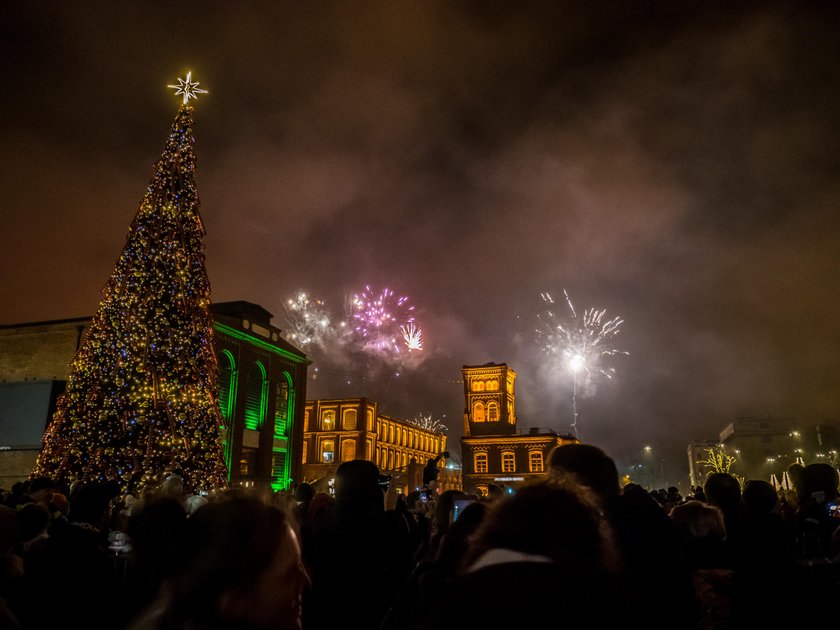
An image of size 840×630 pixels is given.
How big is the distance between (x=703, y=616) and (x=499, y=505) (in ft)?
10.8

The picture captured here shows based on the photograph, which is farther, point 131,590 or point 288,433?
point 288,433

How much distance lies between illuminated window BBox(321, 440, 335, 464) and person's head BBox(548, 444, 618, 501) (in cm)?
7008

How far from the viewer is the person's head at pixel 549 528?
1419 mm

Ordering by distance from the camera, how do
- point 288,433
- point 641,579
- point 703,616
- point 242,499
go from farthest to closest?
point 288,433 < point 703,616 < point 641,579 < point 242,499

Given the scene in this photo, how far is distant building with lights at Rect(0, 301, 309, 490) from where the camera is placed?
27.8 m

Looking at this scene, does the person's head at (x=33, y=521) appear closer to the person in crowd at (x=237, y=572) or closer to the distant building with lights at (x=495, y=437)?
the person in crowd at (x=237, y=572)

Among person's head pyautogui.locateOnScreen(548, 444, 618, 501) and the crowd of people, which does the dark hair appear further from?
person's head pyautogui.locateOnScreen(548, 444, 618, 501)

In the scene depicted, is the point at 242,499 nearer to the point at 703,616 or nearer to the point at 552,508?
the point at 552,508

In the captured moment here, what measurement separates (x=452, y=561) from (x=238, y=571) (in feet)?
6.63

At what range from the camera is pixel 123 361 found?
657 inches

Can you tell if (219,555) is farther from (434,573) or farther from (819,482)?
(819,482)

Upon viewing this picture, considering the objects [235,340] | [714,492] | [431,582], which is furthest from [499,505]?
[235,340]

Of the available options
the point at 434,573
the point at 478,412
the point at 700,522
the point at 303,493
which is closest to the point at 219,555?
the point at 434,573

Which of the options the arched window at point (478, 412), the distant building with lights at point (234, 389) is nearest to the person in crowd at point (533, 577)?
the distant building with lights at point (234, 389)
